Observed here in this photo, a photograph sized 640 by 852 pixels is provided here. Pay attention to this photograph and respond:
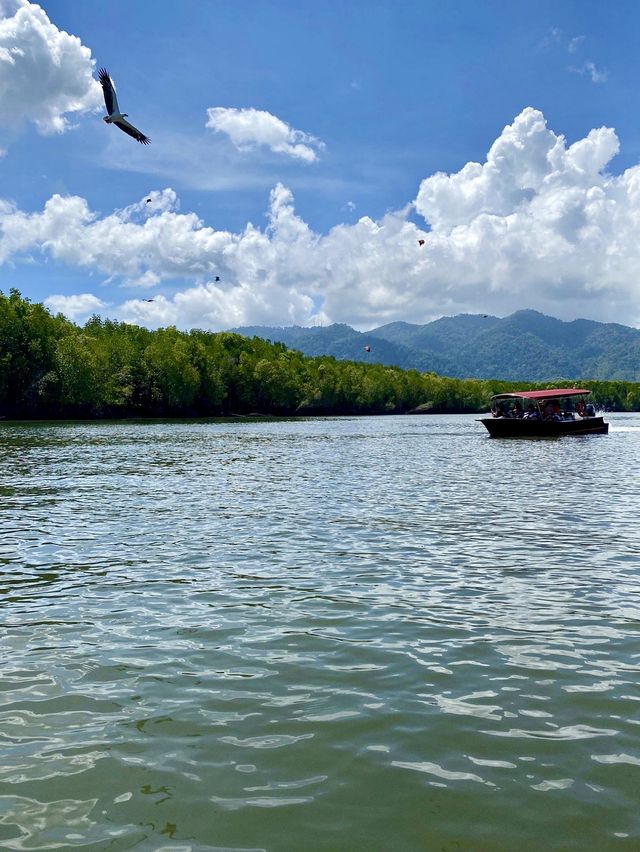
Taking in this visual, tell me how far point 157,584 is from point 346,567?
4.03 meters

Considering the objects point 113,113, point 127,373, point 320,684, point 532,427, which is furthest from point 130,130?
point 127,373

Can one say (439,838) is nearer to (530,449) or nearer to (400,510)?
(400,510)

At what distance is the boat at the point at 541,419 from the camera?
6994 cm

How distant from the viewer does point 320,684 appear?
8.62m

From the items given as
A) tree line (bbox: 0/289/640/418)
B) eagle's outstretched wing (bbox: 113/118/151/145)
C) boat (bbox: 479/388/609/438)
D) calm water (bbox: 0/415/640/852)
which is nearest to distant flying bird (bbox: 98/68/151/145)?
eagle's outstretched wing (bbox: 113/118/151/145)

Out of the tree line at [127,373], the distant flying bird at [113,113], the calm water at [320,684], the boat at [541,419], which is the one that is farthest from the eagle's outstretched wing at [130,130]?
the tree line at [127,373]

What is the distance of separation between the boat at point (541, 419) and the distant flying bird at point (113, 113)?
46520mm

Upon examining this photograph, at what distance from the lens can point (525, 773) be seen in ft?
20.9

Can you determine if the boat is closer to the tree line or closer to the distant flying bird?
the distant flying bird

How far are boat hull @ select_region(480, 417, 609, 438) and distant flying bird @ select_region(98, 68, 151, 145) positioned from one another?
47825 mm

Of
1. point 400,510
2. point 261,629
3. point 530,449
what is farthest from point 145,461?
point 261,629

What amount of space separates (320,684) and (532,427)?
2580 inches

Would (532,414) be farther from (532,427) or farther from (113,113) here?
(113,113)

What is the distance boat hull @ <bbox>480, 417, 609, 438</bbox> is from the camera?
70.0 m
